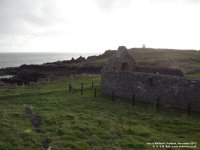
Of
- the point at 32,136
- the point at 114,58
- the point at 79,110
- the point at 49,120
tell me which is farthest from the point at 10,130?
the point at 114,58

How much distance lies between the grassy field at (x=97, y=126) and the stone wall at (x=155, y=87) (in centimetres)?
105

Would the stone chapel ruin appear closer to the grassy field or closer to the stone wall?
the stone wall

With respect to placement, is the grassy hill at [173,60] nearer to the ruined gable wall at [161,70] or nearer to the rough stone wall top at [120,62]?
the ruined gable wall at [161,70]

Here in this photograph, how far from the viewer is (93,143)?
14.9 meters

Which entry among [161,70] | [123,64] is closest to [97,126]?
[123,64]

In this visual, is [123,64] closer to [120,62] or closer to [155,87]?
[120,62]

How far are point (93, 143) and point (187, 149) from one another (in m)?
4.66

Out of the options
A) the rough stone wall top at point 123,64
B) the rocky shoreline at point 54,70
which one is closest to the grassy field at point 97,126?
the rough stone wall top at point 123,64

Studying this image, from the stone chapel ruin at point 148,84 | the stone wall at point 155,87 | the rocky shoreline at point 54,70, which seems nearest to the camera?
the stone wall at point 155,87

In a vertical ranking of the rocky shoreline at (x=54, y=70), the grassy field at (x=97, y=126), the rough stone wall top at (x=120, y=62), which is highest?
the rough stone wall top at (x=120, y=62)

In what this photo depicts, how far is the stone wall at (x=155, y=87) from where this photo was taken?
2231 cm

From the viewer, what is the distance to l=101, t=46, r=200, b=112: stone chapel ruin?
885 inches

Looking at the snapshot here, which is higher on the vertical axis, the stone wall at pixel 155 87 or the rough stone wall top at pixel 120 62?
the rough stone wall top at pixel 120 62

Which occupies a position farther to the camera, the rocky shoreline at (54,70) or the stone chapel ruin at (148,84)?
the rocky shoreline at (54,70)
